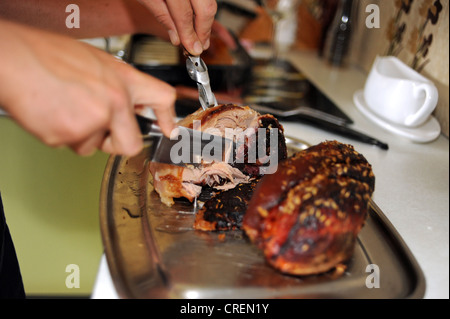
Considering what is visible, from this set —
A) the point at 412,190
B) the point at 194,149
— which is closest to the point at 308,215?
the point at 194,149

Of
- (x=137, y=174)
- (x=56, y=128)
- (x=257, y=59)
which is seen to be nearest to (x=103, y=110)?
(x=56, y=128)

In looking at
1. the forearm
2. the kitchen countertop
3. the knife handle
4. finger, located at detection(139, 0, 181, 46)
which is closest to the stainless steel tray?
the kitchen countertop

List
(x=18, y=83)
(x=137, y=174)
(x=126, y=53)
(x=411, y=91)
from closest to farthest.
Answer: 1. (x=18, y=83)
2. (x=137, y=174)
3. (x=411, y=91)
4. (x=126, y=53)

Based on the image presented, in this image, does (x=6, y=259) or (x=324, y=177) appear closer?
(x=324, y=177)

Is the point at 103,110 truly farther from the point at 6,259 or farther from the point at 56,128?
the point at 6,259

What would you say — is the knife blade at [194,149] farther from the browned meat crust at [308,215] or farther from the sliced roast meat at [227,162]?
the browned meat crust at [308,215]

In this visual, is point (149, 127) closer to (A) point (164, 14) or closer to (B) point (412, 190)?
(A) point (164, 14)
